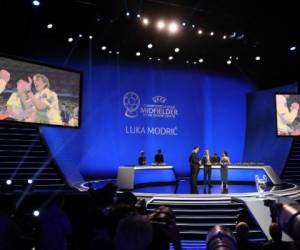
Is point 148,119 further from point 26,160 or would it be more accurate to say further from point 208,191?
point 26,160

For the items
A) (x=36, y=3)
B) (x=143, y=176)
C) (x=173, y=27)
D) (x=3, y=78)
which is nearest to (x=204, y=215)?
(x=143, y=176)

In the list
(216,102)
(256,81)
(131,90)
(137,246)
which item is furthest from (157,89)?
(137,246)

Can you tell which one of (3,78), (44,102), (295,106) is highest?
(3,78)

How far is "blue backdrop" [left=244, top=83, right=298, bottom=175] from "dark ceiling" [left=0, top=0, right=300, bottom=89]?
818mm

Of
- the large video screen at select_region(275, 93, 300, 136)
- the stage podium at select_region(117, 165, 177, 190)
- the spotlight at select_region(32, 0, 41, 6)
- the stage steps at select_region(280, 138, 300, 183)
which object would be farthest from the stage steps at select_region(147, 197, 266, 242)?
the stage steps at select_region(280, 138, 300, 183)

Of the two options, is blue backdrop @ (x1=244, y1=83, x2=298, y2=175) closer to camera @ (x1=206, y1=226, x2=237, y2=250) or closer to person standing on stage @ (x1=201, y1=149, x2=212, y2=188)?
person standing on stage @ (x1=201, y1=149, x2=212, y2=188)

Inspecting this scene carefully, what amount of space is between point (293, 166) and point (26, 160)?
9.98m

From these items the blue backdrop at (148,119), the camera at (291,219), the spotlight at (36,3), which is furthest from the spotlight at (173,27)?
the camera at (291,219)

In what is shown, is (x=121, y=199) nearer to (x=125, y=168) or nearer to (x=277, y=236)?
(x=277, y=236)

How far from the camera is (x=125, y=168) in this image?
10398 millimetres

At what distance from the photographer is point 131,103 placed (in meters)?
14.0

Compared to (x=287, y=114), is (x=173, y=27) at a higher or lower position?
higher

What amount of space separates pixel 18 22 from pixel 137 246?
1045 centimetres

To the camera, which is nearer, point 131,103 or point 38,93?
point 38,93
